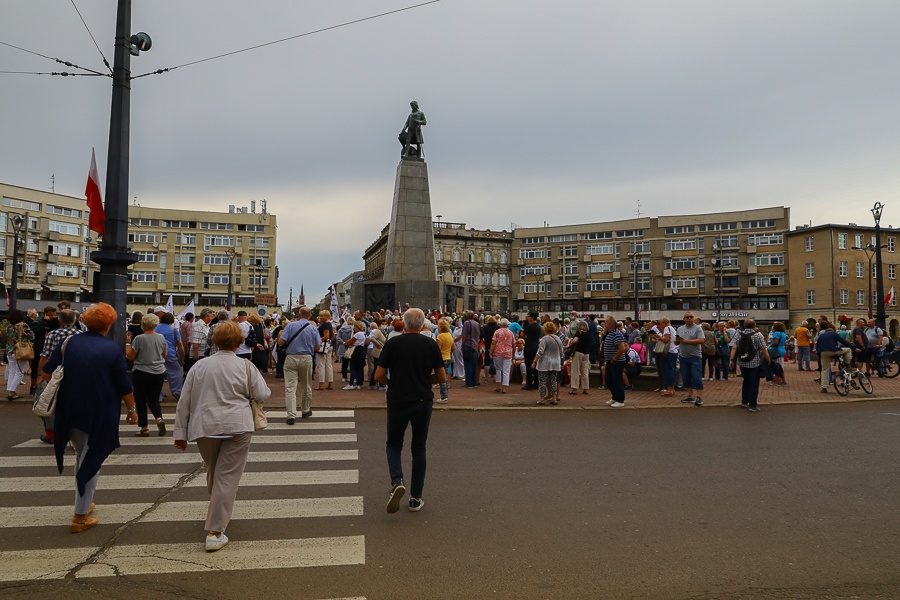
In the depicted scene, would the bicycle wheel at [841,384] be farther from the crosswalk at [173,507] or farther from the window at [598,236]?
the window at [598,236]

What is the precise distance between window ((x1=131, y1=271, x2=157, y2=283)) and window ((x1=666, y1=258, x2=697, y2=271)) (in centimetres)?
6533

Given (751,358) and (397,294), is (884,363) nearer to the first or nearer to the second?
(751,358)

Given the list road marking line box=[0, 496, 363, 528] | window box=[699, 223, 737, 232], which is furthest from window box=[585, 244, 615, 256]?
road marking line box=[0, 496, 363, 528]

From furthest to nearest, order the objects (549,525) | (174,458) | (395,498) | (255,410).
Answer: (174,458) < (395,498) < (549,525) < (255,410)

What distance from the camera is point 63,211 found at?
7119 cm

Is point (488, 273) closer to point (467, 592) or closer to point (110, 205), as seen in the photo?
point (110, 205)

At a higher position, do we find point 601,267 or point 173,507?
point 601,267

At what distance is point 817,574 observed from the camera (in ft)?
13.7

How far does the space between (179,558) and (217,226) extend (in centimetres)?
8439

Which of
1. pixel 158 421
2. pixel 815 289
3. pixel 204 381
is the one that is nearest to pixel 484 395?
pixel 158 421

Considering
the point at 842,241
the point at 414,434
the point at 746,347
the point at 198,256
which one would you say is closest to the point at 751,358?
the point at 746,347

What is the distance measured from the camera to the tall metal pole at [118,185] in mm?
11102

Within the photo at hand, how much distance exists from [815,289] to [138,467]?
240ft

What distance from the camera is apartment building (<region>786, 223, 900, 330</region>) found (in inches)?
2544
